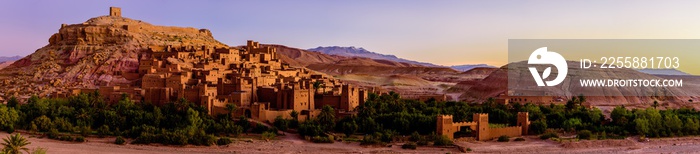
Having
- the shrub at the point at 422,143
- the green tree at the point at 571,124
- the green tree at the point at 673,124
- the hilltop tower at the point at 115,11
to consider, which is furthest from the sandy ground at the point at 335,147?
the hilltop tower at the point at 115,11

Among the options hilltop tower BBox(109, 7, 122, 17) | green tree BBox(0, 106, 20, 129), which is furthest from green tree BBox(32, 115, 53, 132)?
hilltop tower BBox(109, 7, 122, 17)

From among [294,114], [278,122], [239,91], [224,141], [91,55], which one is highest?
[91,55]

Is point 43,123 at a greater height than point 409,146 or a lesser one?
greater

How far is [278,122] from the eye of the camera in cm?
2947

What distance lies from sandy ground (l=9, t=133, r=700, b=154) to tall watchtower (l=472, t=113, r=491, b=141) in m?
0.61

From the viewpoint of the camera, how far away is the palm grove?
2862 cm

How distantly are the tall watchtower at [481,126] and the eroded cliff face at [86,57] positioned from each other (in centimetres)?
1725

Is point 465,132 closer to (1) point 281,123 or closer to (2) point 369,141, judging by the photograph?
(2) point 369,141

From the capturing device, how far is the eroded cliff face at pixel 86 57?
118 ft

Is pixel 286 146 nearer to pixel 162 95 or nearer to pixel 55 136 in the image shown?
pixel 162 95

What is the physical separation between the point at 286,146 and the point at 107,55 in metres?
15.9

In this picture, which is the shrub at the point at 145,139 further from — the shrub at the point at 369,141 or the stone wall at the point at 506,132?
the stone wall at the point at 506,132

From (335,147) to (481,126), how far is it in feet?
19.7

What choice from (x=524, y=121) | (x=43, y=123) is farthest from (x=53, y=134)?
(x=524, y=121)
